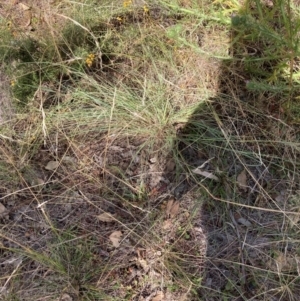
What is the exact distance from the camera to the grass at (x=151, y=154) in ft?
5.95

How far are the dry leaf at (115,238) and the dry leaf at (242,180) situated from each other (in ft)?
2.09

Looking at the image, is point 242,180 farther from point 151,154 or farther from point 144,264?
point 144,264

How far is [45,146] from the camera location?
2.11m

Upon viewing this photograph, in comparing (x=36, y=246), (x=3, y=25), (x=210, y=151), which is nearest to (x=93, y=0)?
(x=3, y=25)

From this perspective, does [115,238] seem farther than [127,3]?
No

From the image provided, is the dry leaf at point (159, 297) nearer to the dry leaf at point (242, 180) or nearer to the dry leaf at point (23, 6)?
the dry leaf at point (242, 180)

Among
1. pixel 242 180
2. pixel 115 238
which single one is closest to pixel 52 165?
pixel 115 238

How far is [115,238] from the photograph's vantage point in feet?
6.19

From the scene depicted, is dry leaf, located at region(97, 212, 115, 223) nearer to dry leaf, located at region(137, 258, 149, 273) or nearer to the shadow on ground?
dry leaf, located at region(137, 258, 149, 273)

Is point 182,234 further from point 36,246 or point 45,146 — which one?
point 45,146

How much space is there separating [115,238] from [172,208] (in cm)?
31

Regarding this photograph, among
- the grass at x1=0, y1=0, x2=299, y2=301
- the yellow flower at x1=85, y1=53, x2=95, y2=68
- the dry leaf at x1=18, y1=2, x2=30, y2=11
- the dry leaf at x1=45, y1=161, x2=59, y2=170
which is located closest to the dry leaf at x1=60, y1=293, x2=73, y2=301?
the grass at x1=0, y1=0, x2=299, y2=301

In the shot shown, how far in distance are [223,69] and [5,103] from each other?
1222 mm

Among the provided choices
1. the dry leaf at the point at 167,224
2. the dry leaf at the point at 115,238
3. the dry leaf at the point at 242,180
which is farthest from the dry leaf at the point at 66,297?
the dry leaf at the point at 242,180
